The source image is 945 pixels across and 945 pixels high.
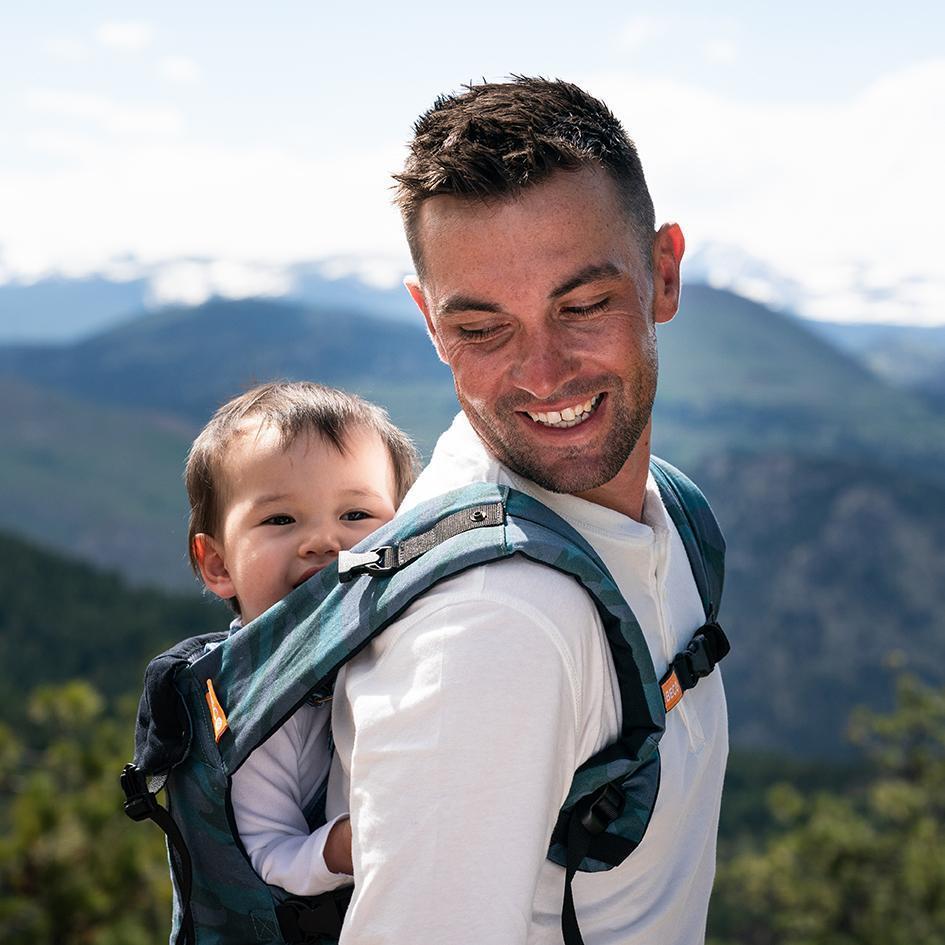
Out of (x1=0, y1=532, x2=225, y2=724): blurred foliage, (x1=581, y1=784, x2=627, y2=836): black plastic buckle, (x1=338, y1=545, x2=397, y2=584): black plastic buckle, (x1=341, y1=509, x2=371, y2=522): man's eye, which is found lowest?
(x1=0, y1=532, x2=225, y2=724): blurred foliage

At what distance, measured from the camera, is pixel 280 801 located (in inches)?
65.7

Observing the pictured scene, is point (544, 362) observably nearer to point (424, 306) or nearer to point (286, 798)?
point (424, 306)

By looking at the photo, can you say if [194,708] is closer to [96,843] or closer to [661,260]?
[661,260]

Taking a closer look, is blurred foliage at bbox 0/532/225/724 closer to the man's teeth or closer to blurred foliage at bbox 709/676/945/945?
blurred foliage at bbox 709/676/945/945

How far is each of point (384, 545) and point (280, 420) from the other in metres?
0.58

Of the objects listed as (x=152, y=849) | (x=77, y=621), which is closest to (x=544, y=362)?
(x=152, y=849)

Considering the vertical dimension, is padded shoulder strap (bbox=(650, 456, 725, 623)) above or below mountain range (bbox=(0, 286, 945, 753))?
above

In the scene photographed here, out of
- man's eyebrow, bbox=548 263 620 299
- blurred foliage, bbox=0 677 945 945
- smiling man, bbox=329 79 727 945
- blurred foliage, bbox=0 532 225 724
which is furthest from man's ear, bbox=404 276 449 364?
blurred foliage, bbox=0 532 225 724

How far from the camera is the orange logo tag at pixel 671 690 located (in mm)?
1653

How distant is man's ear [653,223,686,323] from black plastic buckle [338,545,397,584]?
0.65 metres

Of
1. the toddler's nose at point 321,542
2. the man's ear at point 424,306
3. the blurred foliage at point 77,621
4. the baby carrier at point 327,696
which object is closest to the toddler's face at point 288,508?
the toddler's nose at point 321,542

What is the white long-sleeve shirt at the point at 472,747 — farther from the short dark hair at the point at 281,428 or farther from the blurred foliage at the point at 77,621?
the blurred foliage at the point at 77,621

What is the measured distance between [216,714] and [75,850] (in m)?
5.05

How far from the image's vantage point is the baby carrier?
4.58ft
